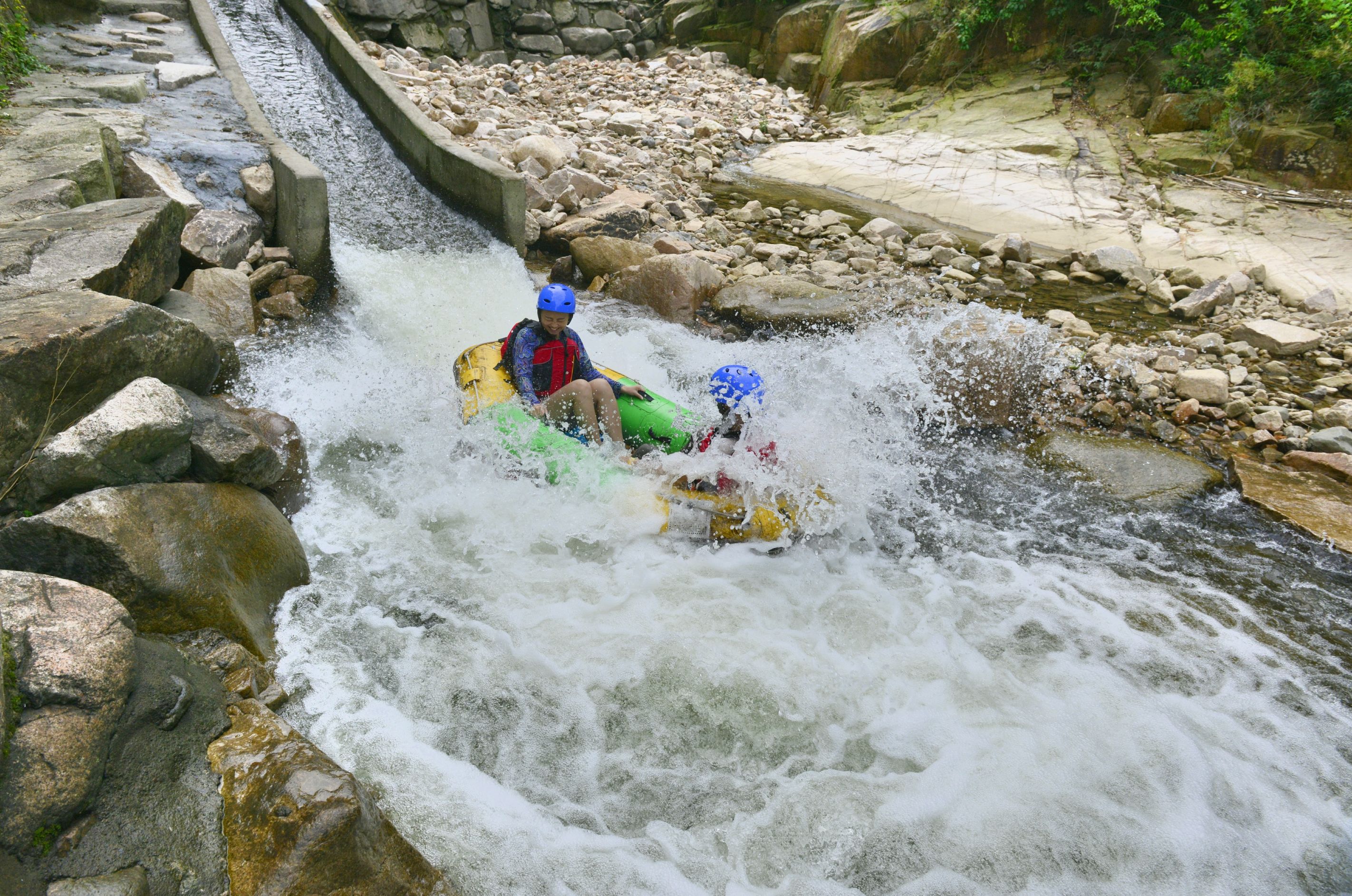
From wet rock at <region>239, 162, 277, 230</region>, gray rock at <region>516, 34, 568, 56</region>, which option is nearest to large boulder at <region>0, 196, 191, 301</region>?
wet rock at <region>239, 162, 277, 230</region>

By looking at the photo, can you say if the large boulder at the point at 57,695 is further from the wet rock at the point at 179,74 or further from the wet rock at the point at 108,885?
the wet rock at the point at 179,74

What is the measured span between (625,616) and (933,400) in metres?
3.17

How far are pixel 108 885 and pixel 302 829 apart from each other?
0.41m

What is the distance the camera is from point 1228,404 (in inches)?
228

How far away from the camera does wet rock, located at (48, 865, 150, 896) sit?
1755 millimetres

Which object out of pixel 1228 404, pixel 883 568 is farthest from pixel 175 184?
pixel 1228 404

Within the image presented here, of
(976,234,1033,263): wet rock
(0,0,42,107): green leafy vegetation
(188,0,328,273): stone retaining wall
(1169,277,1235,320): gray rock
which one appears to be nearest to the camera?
(188,0,328,273): stone retaining wall

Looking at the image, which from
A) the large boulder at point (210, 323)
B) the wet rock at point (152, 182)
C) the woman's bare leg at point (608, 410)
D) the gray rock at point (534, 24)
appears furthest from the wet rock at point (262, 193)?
the gray rock at point (534, 24)

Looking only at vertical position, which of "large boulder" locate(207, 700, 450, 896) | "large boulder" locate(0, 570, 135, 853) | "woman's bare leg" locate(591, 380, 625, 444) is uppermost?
"large boulder" locate(0, 570, 135, 853)

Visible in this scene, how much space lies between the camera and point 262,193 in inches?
260

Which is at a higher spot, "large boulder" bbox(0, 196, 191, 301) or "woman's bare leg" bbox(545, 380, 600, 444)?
"large boulder" bbox(0, 196, 191, 301)

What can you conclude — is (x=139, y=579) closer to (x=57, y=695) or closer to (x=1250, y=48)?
(x=57, y=695)

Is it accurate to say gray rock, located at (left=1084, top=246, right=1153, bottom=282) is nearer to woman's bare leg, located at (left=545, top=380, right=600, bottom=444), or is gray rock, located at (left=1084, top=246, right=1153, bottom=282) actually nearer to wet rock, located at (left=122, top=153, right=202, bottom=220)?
woman's bare leg, located at (left=545, top=380, right=600, bottom=444)

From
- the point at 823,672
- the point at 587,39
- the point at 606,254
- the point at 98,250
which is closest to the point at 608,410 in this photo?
the point at 823,672
